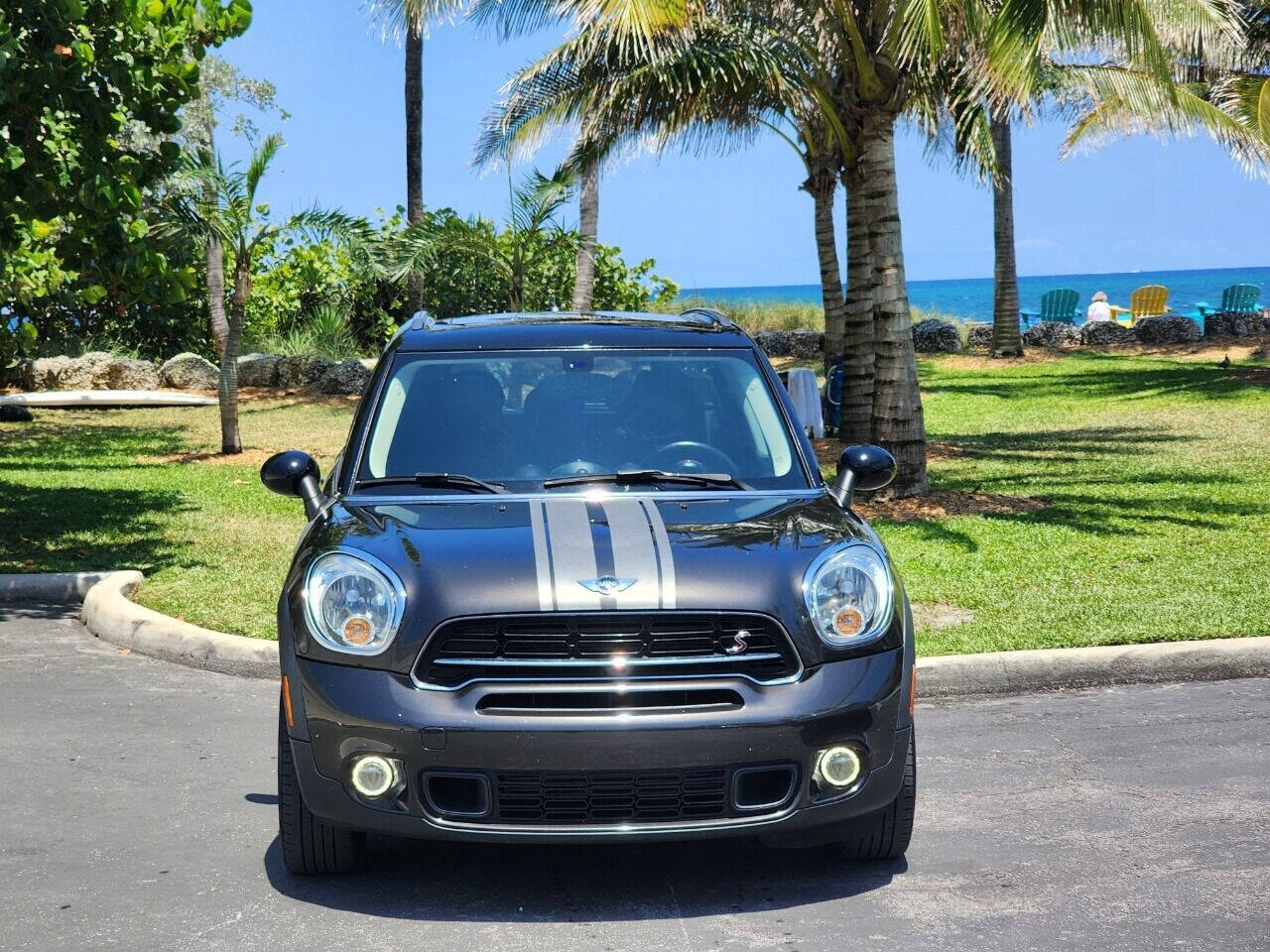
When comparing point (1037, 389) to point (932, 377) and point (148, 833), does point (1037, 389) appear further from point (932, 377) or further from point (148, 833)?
point (148, 833)

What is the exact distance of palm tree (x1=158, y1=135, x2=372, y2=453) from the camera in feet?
55.3

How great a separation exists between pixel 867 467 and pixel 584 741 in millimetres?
1728

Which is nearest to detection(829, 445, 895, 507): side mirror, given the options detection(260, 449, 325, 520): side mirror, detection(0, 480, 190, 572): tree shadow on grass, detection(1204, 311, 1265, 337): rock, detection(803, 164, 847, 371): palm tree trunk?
detection(260, 449, 325, 520): side mirror

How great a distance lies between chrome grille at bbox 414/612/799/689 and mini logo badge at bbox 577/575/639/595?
7 centimetres

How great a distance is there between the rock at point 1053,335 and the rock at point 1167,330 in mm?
1301

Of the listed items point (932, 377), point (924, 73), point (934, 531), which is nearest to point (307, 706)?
point (934, 531)

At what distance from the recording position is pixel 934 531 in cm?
1095

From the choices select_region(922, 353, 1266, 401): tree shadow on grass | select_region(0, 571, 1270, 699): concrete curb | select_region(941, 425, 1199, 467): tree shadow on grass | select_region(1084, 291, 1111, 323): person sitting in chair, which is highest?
select_region(1084, 291, 1111, 323): person sitting in chair

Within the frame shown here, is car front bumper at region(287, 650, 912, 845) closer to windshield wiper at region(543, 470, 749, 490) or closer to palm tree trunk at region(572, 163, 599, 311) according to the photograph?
windshield wiper at region(543, 470, 749, 490)

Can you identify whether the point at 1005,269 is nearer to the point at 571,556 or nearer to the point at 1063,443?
the point at 1063,443

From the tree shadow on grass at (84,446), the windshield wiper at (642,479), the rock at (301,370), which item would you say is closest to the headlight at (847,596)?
the windshield wiper at (642,479)

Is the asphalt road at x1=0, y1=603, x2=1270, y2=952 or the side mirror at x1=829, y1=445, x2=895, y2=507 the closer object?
the asphalt road at x1=0, y1=603, x2=1270, y2=952

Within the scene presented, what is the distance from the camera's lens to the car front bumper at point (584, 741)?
13.1 feet

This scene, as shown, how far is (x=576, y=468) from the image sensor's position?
205 inches
